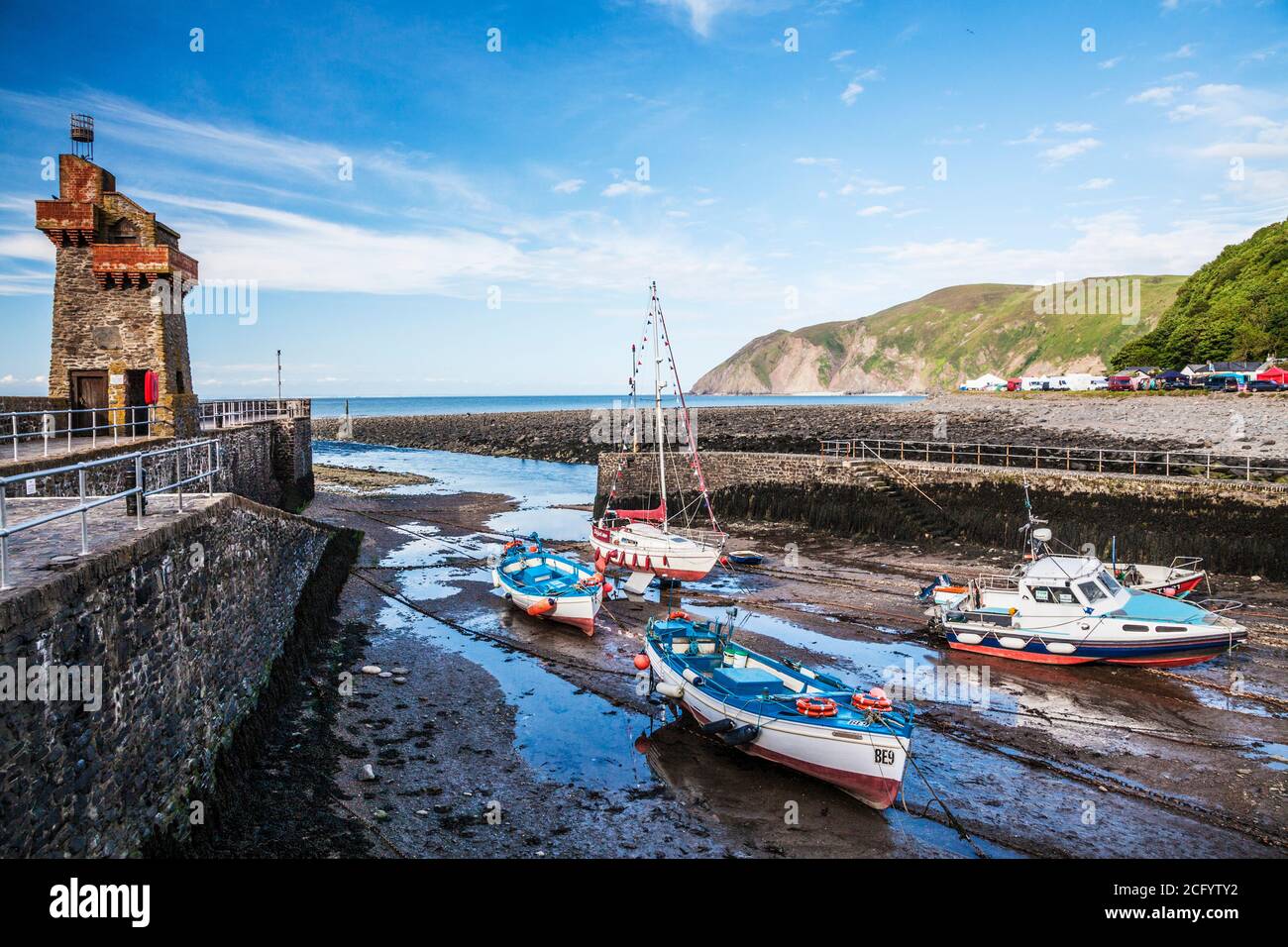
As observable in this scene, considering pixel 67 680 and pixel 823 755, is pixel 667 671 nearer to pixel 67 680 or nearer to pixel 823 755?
pixel 823 755

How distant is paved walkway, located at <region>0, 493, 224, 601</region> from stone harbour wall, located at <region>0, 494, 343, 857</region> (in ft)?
0.73

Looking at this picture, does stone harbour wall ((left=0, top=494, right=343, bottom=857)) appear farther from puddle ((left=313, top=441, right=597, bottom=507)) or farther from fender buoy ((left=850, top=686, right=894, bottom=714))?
puddle ((left=313, top=441, right=597, bottom=507))

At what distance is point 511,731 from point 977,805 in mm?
7684

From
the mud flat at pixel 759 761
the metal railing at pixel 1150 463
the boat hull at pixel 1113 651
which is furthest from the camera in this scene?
the metal railing at pixel 1150 463

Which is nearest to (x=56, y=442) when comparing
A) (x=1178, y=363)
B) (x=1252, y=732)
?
(x=1252, y=732)

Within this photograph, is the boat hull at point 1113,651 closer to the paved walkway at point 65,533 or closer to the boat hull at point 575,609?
the boat hull at point 575,609

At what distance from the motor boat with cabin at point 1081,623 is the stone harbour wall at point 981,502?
7.95 metres

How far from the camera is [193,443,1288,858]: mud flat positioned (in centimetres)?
1018

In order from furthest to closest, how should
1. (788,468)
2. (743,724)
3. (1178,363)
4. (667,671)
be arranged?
1. (1178,363)
2. (788,468)
3. (667,671)
4. (743,724)

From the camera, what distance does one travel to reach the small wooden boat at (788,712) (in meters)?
11.0

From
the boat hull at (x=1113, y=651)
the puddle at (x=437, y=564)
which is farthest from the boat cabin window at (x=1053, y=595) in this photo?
the puddle at (x=437, y=564)

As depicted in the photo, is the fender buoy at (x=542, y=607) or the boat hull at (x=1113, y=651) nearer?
the boat hull at (x=1113, y=651)

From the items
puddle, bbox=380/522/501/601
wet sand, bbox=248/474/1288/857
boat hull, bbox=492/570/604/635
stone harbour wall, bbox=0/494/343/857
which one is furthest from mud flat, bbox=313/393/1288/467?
stone harbour wall, bbox=0/494/343/857
